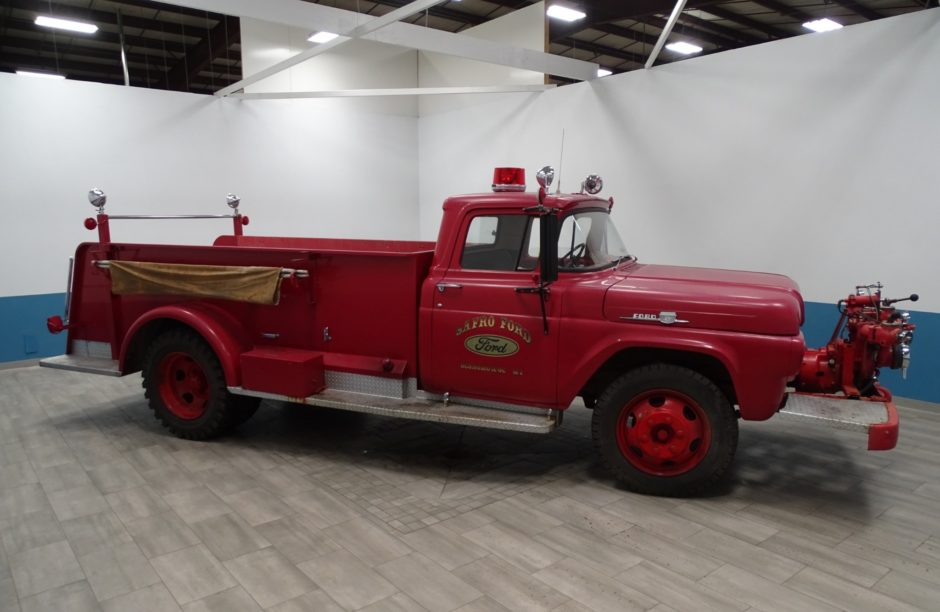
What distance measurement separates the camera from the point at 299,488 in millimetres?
4309

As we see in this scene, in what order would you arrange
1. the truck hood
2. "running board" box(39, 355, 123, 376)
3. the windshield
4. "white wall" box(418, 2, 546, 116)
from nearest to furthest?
the truck hood < the windshield < "running board" box(39, 355, 123, 376) < "white wall" box(418, 2, 546, 116)

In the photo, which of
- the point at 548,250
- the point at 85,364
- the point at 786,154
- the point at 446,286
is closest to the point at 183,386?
the point at 85,364

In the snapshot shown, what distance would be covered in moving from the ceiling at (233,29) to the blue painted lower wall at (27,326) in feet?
15.7

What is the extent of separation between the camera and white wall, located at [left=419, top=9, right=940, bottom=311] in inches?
231

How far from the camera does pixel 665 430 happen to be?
410cm

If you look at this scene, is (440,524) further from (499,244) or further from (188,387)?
(188,387)

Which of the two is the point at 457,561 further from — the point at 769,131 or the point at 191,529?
the point at 769,131

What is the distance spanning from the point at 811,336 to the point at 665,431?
3489mm

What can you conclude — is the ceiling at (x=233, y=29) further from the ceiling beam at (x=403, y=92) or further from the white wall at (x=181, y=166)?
the white wall at (x=181, y=166)

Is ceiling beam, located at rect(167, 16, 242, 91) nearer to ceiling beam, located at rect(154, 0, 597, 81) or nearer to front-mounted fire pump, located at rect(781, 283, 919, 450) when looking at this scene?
ceiling beam, located at rect(154, 0, 597, 81)

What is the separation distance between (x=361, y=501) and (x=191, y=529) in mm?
1027

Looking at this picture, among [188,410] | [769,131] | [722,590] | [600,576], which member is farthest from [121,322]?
[769,131]

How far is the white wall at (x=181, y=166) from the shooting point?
7.63 m

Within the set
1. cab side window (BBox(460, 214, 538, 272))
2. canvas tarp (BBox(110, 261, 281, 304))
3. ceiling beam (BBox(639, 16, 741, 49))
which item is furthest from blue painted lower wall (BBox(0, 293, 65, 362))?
ceiling beam (BBox(639, 16, 741, 49))
